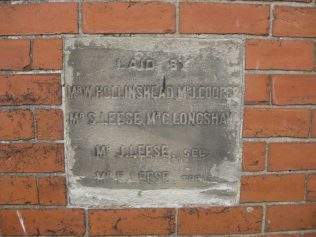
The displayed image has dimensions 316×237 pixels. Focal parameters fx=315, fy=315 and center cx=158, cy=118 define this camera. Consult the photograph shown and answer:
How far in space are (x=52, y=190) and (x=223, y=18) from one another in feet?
2.78

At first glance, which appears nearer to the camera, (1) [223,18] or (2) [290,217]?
(1) [223,18]

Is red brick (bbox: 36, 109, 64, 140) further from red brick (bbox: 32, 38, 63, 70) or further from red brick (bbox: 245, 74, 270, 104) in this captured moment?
red brick (bbox: 245, 74, 270, 104)

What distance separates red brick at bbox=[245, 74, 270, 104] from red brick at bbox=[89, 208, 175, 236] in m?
0.49

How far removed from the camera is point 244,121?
1108 mm

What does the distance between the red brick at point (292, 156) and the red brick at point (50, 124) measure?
0.75 m

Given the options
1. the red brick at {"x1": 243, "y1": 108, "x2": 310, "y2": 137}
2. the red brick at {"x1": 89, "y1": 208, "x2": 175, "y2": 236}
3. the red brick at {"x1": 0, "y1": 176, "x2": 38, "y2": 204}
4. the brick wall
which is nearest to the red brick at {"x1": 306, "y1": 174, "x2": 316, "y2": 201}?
the brick wall

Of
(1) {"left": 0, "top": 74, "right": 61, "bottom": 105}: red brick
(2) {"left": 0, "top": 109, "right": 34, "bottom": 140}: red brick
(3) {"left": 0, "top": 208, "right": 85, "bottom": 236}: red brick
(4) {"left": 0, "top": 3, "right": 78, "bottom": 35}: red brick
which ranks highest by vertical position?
(4) {"left": 0, "top": 3, "right": 78, "bottom": 35}: red brick

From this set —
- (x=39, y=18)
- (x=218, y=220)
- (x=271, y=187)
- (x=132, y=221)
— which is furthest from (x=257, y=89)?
(x=39, y=18)

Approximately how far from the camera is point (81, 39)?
1063 millimetres

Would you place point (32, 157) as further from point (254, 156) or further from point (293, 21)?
point (293, 21)

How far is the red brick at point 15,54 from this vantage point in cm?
107

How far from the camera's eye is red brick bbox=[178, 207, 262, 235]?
1147 mm

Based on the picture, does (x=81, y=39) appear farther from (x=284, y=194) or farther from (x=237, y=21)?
(x=284, y=194)

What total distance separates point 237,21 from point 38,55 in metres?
0.69
